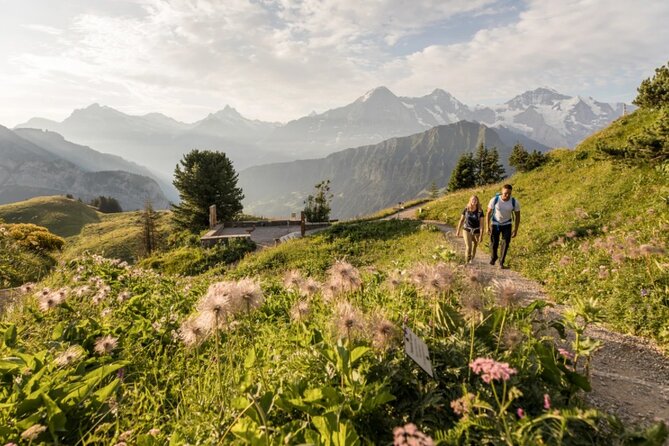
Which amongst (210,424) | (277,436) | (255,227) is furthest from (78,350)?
(255,227)

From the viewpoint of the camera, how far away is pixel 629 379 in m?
5.30

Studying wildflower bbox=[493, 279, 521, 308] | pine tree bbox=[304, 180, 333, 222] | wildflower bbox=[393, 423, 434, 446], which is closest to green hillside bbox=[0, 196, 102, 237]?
pine tree bbox=[304, 180, 333, 222]

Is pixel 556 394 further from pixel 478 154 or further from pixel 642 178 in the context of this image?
pixel 478 154

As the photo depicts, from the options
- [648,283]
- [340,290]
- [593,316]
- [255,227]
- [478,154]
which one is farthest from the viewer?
[478,154]

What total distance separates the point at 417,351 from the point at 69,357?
12.7ft

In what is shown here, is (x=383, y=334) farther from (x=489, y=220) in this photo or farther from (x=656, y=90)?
(x=656, y=90)

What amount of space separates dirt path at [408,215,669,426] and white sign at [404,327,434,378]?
2.38 m

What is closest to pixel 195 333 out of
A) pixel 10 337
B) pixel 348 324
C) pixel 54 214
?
pixel 348 324

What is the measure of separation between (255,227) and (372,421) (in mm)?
36061

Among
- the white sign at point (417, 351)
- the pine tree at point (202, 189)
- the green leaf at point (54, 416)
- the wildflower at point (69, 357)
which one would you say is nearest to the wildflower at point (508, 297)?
the white sign at point (417, 351)

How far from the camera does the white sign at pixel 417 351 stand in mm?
2916

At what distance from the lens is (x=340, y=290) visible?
4832 mm

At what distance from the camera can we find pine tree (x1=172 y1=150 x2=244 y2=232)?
44.8m

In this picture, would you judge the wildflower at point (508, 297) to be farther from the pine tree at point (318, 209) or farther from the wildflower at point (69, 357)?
the pine tree at point (318, 209)
